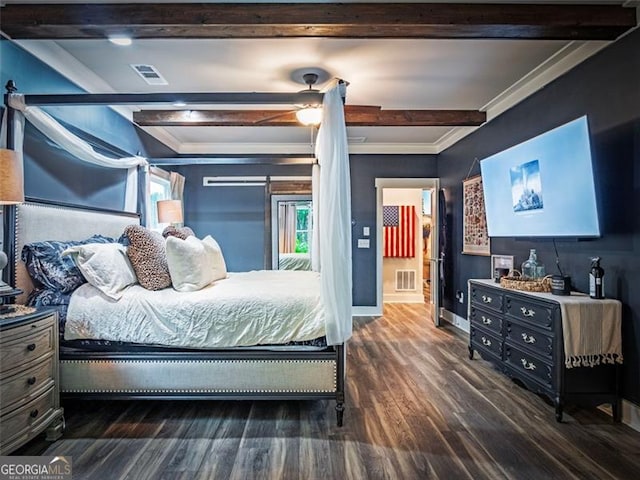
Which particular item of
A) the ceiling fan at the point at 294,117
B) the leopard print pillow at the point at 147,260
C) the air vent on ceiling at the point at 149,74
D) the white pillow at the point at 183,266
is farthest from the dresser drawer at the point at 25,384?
the ceiling fan at the point at 294,117

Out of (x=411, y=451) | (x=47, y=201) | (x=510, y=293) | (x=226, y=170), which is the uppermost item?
(x=226, y=170)

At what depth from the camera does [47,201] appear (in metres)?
2.62

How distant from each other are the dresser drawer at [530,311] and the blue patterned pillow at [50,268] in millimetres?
3224

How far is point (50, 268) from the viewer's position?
→ 2389mm

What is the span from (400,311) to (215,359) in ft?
13.8

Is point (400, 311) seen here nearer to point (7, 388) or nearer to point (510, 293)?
point (510, 293)

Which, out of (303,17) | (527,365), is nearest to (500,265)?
(527,365)

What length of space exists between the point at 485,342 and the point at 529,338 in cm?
67

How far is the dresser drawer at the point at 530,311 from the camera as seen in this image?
2.44 metres

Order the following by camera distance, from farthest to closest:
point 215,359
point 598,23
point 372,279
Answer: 1. point 372,279
2. point 215,359
3. point 598,23

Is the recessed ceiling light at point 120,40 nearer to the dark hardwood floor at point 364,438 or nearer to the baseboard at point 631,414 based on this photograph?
the dark hardwood floor at point 364,438

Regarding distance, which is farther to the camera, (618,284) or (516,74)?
(516,74)

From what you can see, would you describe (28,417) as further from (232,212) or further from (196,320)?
(232,212)

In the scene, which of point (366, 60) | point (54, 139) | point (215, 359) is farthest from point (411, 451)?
point (54, 139)
